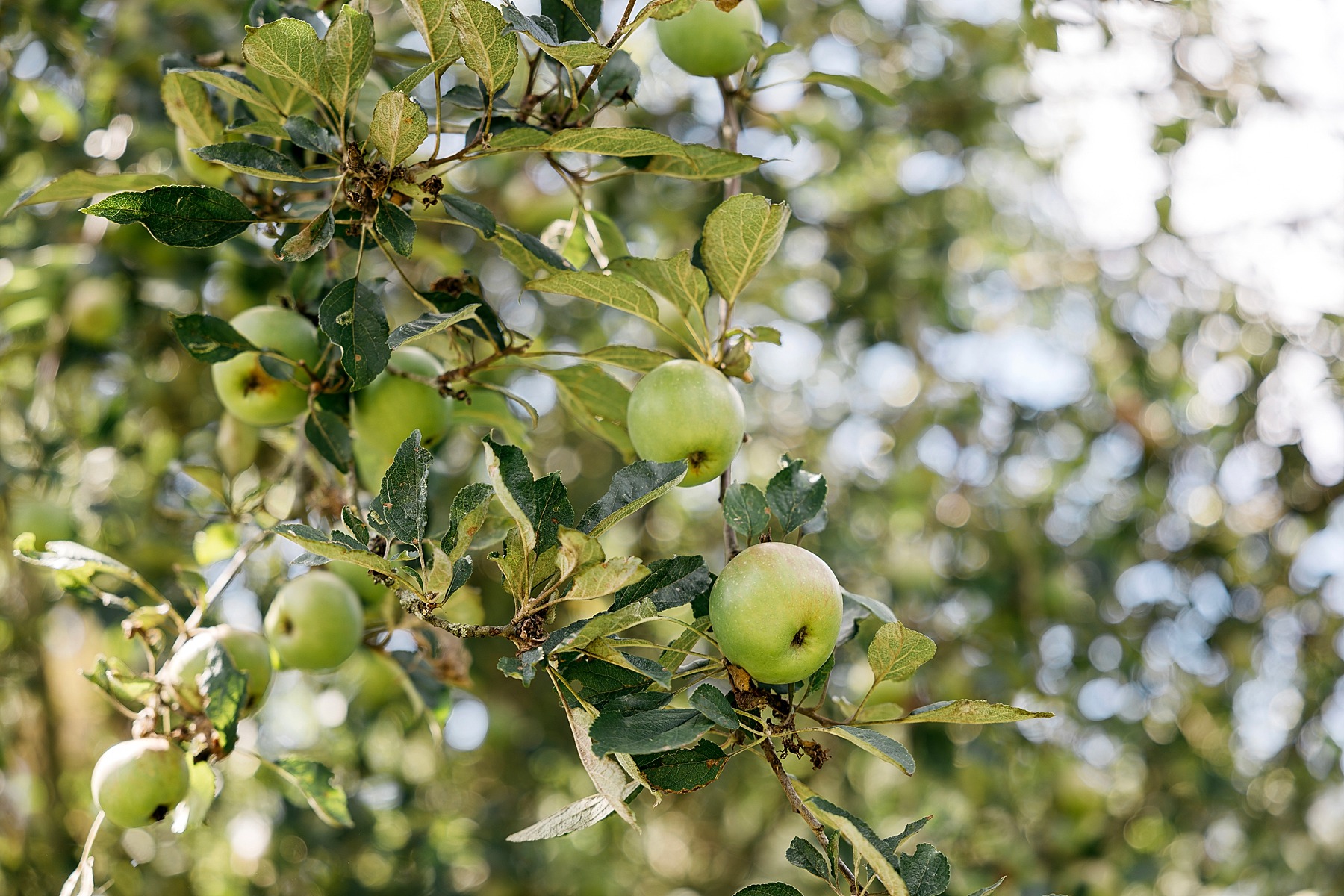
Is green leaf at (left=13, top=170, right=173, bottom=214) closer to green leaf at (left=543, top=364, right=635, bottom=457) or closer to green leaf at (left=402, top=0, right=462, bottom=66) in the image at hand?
green leaf at (left=402, top=0, right=462, bottom=66)

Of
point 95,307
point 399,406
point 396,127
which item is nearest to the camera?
point 396,127

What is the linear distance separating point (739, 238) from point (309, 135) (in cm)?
50

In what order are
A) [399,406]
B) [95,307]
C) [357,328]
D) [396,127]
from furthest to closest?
[95,307]
[399,406]
[357,328]
[396,127]

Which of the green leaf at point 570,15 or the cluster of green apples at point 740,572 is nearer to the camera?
the cluster of green apples at point 740,572

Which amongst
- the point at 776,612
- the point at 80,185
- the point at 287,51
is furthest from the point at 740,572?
the point at 80,185

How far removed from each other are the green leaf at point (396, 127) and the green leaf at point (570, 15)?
31 centimetres

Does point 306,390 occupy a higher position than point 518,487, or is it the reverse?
point 518,487

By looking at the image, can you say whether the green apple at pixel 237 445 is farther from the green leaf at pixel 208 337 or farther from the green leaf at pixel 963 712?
the green leaf at pixel 963 712

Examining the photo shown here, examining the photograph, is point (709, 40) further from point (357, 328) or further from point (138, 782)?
point (138, 782)

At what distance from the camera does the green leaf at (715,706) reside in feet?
3.10

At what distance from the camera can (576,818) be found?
3.26 ft

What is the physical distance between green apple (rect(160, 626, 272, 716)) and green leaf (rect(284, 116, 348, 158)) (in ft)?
2.16

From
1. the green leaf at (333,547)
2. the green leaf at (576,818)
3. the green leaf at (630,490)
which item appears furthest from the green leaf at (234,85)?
the green leaf at (576,818)

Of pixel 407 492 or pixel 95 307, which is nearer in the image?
pixel 407 492
